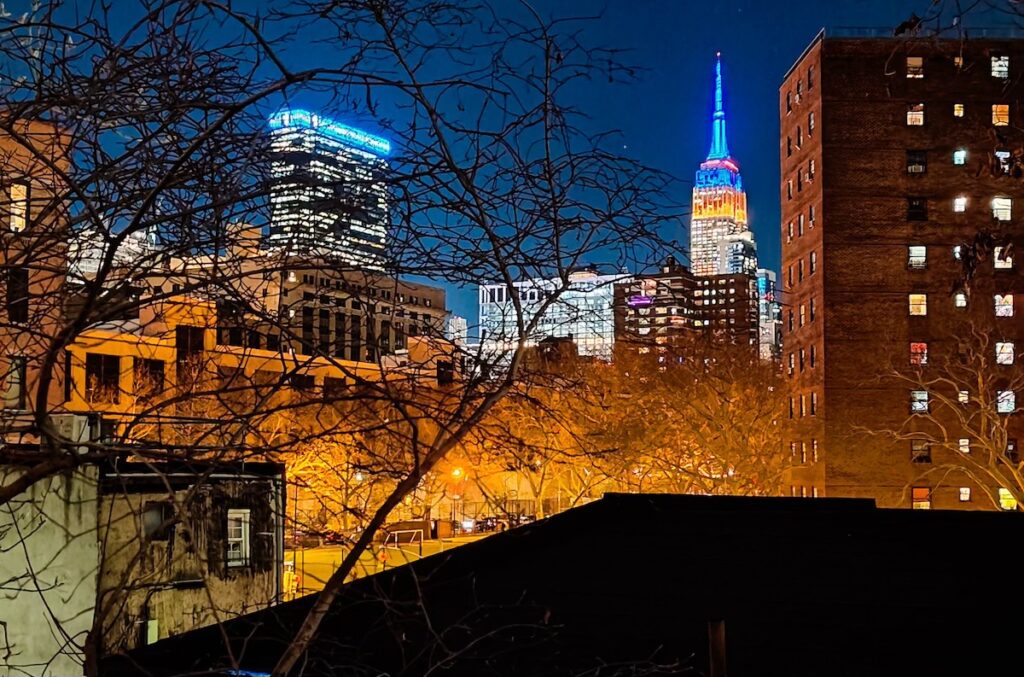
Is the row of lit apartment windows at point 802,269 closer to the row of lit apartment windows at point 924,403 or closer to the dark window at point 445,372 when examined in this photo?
the row of lit apartment windows at point 924,403

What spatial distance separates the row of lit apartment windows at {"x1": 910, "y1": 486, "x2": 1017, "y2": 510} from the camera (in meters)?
49.2

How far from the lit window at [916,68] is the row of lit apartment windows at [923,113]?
4.19ft

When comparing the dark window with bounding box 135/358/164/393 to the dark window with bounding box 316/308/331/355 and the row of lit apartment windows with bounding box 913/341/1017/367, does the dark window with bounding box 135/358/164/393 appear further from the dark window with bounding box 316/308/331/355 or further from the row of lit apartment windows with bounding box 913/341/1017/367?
the row of lit apartment windows with bounding box 913/341/1017/367

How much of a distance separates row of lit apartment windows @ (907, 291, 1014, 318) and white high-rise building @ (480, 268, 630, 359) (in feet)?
158

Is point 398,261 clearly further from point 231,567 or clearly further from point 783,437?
point 783,437

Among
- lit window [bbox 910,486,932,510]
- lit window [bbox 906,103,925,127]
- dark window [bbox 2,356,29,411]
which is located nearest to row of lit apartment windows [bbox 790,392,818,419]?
lit window [bbox 910,486,932,510]

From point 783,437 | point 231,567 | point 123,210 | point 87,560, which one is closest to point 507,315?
point 123,210

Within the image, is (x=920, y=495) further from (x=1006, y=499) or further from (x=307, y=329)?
(x=307, y=329)

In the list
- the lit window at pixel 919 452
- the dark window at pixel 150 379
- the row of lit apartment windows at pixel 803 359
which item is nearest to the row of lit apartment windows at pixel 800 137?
the row of lit apartment windows at pixel 803 359

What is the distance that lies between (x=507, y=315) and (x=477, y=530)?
54573mm

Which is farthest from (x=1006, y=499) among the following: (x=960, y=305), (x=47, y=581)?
(x=47, y=581)

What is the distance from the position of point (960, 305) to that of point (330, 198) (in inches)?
1963

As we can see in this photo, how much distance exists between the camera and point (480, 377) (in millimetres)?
4391

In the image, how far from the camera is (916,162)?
51.1 metres
